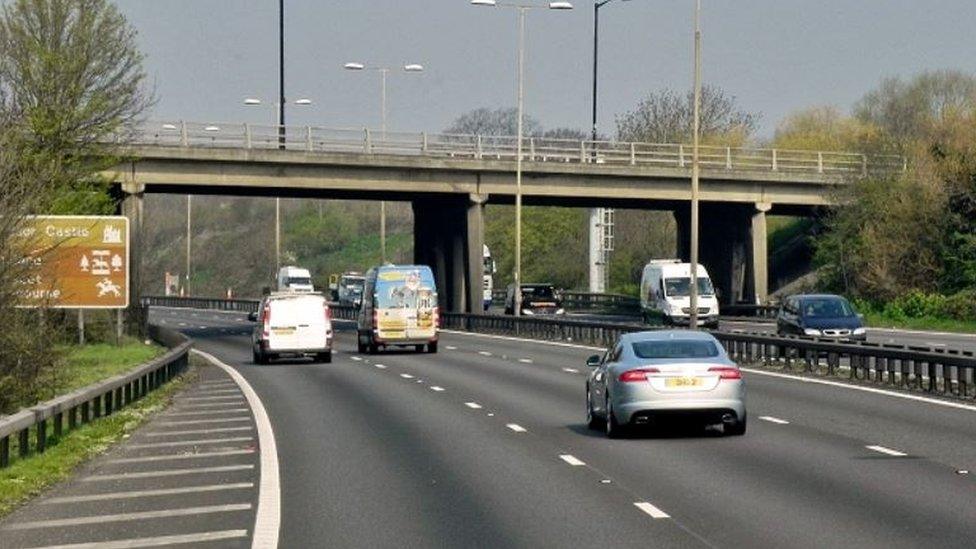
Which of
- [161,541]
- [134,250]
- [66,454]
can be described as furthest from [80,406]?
[134,250]

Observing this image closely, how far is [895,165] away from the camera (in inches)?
3378

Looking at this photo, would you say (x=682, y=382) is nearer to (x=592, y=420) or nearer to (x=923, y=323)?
(x=592, y=420)

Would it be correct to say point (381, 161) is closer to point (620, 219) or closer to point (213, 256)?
point (620, 219)

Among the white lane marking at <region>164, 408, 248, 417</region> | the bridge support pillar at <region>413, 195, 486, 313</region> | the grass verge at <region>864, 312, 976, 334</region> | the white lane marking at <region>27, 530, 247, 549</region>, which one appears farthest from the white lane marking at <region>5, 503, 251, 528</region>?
the bridge support pillar at <region>413, 195, 486, 313</region>

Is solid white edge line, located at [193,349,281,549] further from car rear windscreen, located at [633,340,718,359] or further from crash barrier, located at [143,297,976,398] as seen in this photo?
crash barrier, located at [143,297,976,398]

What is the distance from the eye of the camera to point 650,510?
15.8 m

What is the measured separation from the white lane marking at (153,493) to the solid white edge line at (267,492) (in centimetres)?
28

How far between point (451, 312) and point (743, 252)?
44.2 feet

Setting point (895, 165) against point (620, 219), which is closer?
point (895, 165)

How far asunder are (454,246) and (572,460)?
2361 inches

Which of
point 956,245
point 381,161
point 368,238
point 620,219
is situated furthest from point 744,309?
point 368,238

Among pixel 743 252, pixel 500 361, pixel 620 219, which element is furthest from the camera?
pixel 620 219

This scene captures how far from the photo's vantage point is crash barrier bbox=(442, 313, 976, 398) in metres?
32.5

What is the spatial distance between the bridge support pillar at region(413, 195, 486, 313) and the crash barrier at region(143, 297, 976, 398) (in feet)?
25.7
